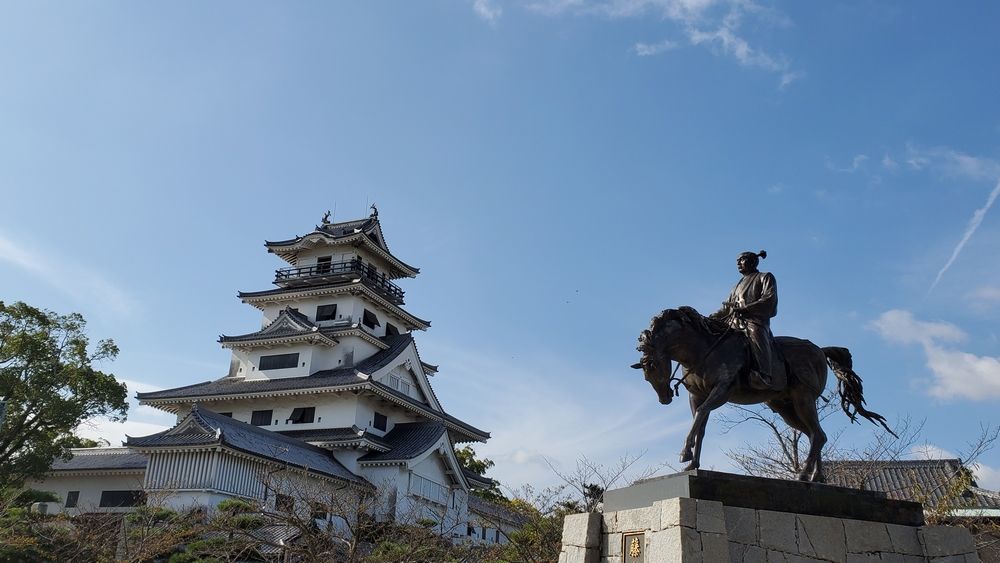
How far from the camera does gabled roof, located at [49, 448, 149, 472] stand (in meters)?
27.1

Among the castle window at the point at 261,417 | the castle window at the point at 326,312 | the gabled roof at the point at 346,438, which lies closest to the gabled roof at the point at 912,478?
the gabled roof at the point at 346,438

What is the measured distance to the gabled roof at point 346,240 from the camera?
39.8 metres

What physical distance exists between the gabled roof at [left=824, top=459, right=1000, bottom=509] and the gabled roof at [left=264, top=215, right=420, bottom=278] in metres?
26.7

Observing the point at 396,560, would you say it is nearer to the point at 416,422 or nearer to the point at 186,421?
the point at 186,421

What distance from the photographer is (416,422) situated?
118 ft

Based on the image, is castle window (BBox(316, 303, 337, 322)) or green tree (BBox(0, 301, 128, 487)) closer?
green tree (BBox(0, 301, 128, 487))

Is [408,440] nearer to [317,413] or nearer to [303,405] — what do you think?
[317,413]

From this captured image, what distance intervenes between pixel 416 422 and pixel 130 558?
73.0 feet

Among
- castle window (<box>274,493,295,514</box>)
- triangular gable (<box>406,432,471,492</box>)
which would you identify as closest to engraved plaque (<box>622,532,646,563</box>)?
castle window (<box>274,493,295,514</box>)

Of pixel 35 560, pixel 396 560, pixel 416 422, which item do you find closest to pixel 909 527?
pixel 396 560

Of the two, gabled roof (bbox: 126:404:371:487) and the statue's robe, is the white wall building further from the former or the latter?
the statue's robe

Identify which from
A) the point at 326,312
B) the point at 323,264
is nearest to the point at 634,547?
the point at 326,312

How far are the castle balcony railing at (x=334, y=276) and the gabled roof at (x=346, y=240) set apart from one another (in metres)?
1.04

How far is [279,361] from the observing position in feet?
118
